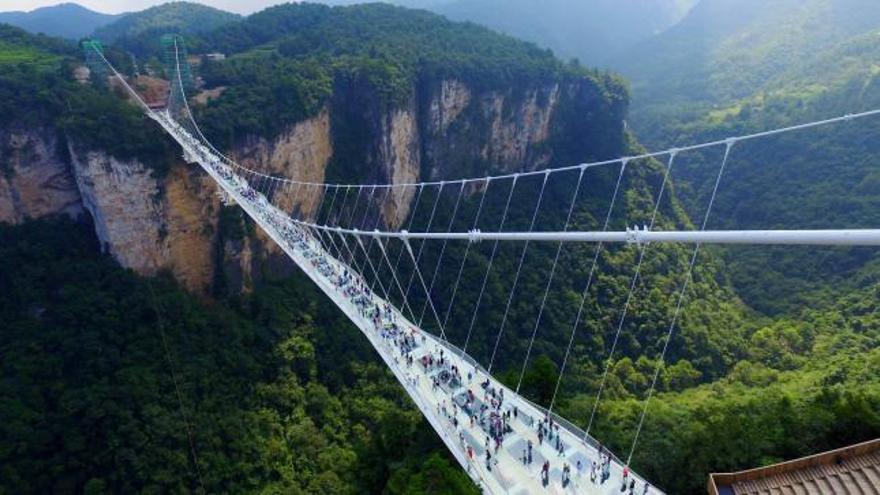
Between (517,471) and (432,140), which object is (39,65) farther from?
(517,471)

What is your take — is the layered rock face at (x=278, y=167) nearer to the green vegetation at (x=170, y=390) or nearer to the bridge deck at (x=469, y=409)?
the green vegetation at (x=170, y=390)

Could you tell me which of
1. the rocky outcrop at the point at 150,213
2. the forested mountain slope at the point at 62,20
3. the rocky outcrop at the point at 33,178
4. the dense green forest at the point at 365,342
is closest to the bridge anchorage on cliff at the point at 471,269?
the dense green forest at the point at 365,342

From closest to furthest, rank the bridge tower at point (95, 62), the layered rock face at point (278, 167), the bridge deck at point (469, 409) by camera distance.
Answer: the bridge deck at point (469, 409) < the layered rock face at point (278, 167) < the bridge tower at point (95, 62)

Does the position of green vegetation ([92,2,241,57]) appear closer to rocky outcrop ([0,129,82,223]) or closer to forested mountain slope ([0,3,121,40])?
forested mountain slope ([0,3,121,40])

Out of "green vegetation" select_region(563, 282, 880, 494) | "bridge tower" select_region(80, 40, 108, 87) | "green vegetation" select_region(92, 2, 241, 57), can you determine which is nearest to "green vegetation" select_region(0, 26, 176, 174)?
"bridge tower" select_region(80, 40, 108, 87)

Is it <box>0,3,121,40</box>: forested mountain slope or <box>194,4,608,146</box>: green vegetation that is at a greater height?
<box>0,3,121,40</box>: forested mountain slope

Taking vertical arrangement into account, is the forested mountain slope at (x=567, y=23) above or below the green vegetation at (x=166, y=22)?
above
